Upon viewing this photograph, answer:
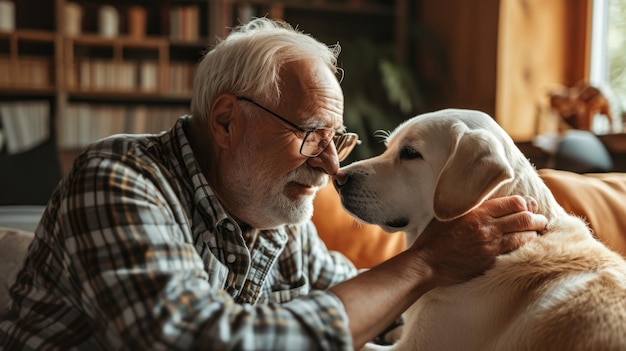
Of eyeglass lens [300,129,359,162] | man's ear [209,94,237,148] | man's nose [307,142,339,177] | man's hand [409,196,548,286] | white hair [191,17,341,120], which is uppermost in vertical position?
white hair [191,17,341,120]

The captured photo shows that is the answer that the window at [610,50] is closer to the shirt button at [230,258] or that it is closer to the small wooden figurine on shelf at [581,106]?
the small wooden figurine on shelf at [581,106]

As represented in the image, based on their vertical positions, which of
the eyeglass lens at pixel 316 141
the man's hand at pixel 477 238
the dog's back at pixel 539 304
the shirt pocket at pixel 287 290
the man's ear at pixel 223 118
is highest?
the man's ear at pixel 223 118

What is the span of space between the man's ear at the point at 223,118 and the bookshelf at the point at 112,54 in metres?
2.85

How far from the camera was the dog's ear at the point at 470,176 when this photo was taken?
1.25 meters

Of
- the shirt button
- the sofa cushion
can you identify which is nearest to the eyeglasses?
the shirt button

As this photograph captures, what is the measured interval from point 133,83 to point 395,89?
5.76 ft

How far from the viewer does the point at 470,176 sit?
1267 millimetres

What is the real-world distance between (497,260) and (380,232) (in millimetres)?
799

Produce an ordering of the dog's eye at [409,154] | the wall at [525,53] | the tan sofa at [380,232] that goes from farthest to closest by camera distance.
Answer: the wall at [525,53] → the tan sofa at [380,232] → the dog's eye at [409,154]

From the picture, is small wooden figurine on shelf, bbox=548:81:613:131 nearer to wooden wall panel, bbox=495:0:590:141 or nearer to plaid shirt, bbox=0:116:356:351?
wooden wall panel, bbox=495:0:590:141

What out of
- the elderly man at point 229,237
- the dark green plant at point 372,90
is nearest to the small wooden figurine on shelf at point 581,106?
the dark green plant at point 372,90

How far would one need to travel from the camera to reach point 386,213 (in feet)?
4.85

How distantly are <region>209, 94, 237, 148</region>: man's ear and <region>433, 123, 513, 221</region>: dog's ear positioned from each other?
475 mm

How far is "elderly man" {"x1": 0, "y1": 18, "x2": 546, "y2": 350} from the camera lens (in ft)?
3.37
